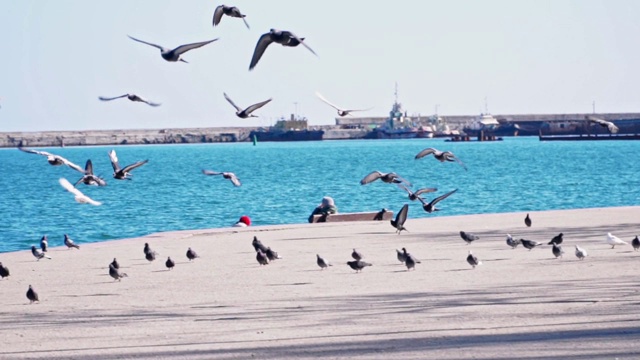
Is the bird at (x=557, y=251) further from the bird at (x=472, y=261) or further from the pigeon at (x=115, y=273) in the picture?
the pigeon at (x=115, y=273)

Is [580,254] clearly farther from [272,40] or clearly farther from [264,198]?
[264,198]

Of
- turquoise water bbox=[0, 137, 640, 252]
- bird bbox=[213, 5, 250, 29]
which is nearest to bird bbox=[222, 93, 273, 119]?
bird bbox=[213, 5, 250, 29]

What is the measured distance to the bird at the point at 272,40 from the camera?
1312 centimetres

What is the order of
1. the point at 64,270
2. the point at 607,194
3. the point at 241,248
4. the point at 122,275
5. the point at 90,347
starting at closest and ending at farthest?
the point at 90,347 < the point at 122,275 < the point at 64,270 < the point at 241,248 < the point at 607,194

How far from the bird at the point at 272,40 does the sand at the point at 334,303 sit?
2.66 meters

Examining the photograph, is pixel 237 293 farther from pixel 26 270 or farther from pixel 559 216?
pixel 559 216

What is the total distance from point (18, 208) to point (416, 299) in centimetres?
4701

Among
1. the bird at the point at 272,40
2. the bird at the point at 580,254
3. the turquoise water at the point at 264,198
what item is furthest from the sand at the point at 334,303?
the turquoise water at the point at 264,198

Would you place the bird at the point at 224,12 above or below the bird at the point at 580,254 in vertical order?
above

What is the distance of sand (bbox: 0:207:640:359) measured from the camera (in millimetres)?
10242

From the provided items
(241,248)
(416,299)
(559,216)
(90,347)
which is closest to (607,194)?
(559,216)

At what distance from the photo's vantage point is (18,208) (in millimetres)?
58031

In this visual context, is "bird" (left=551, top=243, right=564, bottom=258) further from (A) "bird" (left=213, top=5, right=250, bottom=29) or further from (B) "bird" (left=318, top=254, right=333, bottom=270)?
(A) "bird" (left=213, top=5, right=250, bottom=29)

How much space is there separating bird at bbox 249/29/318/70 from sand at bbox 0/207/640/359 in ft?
8.71
